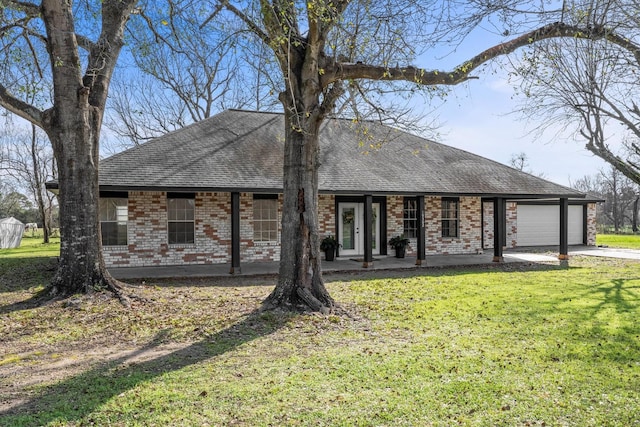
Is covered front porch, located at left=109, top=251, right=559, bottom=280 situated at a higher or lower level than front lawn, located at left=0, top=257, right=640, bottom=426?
higher

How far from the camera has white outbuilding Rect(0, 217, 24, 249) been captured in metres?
24.9

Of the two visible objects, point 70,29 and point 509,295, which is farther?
point 509,295

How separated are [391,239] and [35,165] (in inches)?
1120

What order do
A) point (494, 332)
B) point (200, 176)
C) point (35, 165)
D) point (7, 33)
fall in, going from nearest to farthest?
point (494, 332)
point (7, 33)
point (200, 176)
point (35, 165)

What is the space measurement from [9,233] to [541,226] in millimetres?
29076

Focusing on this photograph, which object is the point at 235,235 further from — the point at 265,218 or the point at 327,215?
the point at 327,215

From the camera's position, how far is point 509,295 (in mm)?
9250

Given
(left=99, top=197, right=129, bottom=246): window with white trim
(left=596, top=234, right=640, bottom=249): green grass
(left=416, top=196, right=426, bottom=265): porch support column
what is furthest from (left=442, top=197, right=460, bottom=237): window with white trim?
(left=99, top=197, right=129, bottom=246): window with white trim

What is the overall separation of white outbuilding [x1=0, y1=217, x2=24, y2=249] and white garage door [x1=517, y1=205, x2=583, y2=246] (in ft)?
90.4

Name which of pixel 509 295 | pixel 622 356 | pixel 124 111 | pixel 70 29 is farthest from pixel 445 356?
pixel 124 111

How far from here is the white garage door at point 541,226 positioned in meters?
21.2

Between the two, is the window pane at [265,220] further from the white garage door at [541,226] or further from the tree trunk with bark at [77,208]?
the white garage door at [541,226]

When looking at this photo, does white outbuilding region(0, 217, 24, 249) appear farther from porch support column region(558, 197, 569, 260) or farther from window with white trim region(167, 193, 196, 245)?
porch support column region(558, 197, 569, 260)

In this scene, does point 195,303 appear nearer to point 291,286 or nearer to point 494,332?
point 291,286
